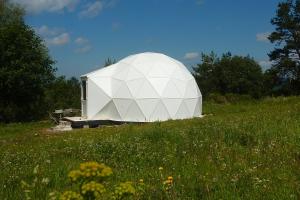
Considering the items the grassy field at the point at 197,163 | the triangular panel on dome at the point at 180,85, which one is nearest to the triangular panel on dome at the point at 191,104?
the triangular panel on dome at the point at 180,85

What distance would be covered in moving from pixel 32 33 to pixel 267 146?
80.0ft

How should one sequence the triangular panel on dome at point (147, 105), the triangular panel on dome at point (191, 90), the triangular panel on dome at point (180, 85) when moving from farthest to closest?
the triangular panel on dome at point (191, 90) → the triangular panel on dome at point (180, 85) → the triangular panel on dome at point (147, 105)

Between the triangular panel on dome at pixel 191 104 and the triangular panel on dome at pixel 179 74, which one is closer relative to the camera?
the triangular panel on dome at pixel 191 104

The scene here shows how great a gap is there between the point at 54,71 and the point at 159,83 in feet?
23.1

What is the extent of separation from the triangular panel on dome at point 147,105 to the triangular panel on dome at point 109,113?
4.68ft

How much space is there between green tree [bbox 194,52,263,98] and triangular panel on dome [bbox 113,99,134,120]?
28594 millimetres

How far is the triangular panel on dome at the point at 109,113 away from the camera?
28.4m

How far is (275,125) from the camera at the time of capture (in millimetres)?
11805

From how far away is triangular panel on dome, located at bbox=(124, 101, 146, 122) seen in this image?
28.0 metres

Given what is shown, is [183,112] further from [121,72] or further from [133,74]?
[121,72]

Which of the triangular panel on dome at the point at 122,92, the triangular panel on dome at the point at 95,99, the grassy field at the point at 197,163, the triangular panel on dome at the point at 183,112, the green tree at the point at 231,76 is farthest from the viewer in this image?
the green tree at the point at 231,76

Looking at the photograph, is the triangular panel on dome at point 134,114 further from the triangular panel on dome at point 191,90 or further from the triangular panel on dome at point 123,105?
the triangular panel on dome at point 191,90

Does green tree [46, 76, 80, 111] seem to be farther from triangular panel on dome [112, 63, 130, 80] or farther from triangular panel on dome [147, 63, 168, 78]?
triangular panel on dome [147, 63, 168, 78]

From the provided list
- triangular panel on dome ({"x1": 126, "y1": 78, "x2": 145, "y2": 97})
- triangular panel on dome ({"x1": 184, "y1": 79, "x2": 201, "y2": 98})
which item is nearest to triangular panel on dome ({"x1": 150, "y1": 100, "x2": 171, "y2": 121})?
triangular panel on dome ({"x1": 126, "y1": 78, "x2": 145, "y2": 97})
